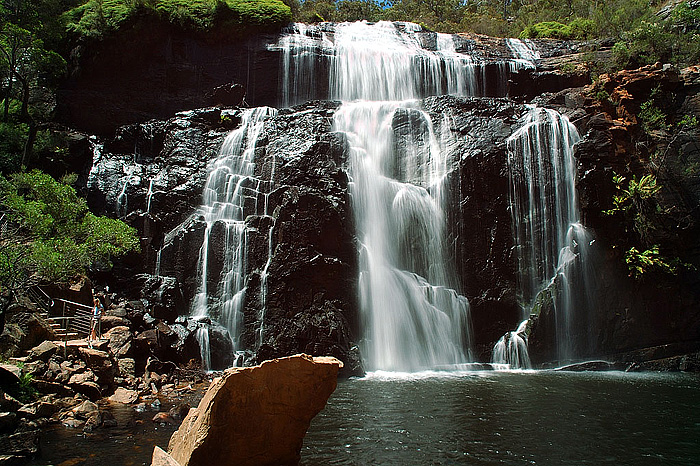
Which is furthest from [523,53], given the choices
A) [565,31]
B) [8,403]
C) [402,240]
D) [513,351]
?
[8,403]

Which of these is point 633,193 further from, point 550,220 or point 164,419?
point 164,419

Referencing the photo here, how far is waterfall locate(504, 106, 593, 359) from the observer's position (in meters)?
19.0

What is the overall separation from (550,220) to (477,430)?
13.1 m

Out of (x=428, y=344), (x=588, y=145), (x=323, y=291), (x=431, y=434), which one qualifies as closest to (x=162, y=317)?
(x=323, y=291)

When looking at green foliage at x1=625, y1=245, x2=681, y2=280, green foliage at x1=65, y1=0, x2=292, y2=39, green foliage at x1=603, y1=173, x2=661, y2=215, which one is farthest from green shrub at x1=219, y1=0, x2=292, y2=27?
green foliage at x1=625, y1=245, x2=681, y2=280

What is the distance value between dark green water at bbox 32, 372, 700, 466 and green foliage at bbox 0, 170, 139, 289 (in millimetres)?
3684

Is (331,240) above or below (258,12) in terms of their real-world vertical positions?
below

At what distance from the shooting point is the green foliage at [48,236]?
34.8 ft

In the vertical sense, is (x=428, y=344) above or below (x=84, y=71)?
below

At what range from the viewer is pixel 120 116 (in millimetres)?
25234

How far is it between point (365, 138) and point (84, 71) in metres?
16.3

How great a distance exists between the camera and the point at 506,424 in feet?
31.2

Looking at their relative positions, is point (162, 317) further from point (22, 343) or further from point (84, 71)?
point (84, 71)

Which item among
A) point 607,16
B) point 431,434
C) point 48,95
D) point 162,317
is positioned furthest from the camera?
point 607,16
